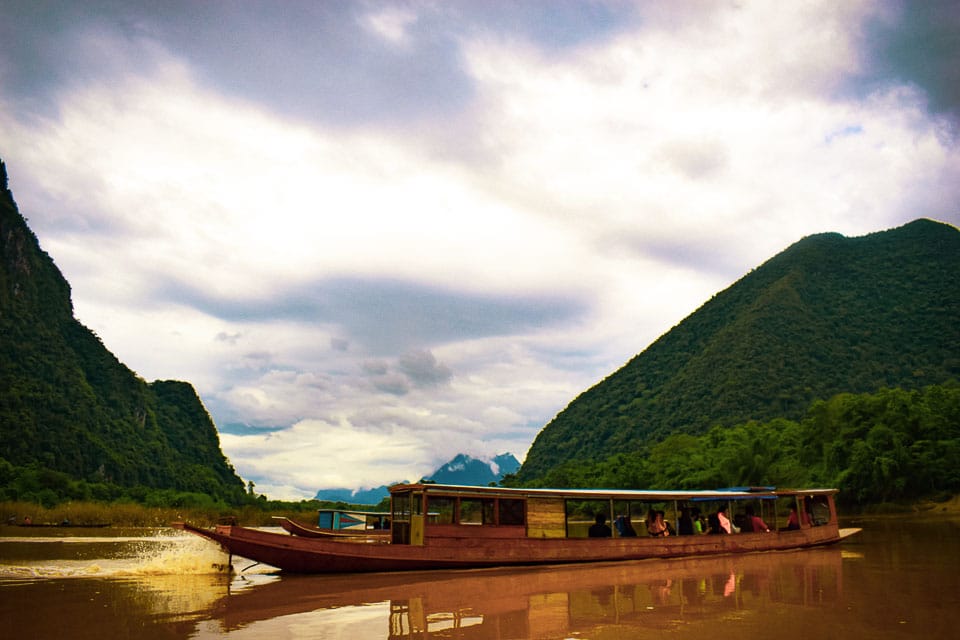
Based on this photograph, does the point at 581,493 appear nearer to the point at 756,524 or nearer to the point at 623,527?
the point at 623,527

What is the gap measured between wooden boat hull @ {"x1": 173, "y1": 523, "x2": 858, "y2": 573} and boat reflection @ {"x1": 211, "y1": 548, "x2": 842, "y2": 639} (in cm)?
33

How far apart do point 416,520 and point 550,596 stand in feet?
18.5

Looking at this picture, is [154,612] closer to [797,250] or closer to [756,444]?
[756,444]

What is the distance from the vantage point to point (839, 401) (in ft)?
149

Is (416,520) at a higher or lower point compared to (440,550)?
higher

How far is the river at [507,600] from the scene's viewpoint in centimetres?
820

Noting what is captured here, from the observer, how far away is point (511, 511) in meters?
17.0

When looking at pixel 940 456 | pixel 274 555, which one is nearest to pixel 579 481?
pixel 940 456

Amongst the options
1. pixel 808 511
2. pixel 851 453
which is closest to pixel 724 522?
pixel 808 511

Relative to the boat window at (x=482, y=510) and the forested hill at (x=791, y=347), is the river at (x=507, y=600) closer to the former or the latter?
the boat window at (x=482, y=510)

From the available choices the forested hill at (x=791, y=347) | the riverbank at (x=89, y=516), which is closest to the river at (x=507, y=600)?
the riverbank at (x=89, y=516)

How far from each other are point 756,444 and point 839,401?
6.65m

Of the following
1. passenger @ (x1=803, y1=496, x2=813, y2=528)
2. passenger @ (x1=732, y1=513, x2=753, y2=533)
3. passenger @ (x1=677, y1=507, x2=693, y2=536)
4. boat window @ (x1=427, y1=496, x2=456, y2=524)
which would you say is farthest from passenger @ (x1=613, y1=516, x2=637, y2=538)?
passenger @ (x1=803, y1=496, x2=813, y2=528)

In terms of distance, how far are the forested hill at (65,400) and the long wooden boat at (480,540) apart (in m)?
57.4
